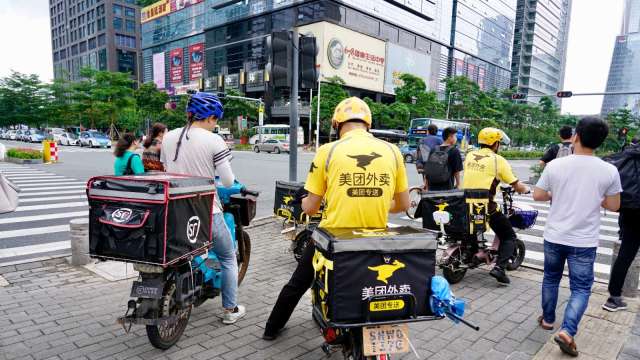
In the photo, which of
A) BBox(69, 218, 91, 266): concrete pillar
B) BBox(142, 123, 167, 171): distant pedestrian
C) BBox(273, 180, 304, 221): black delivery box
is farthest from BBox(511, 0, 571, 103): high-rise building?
BBox(69, 218, 91, 266): concrete pillar

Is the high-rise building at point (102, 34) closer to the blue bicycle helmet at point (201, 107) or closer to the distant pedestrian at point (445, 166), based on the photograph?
the distant pedestrian at point (445, 166)

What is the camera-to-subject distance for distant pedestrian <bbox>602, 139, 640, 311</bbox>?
3984 millimetres

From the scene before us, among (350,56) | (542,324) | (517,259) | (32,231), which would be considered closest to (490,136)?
(517,259)

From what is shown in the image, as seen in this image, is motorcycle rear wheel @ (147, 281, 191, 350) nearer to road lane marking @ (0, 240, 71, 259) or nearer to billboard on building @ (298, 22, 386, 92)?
road lane marking @ (0, 240, 71, 259)

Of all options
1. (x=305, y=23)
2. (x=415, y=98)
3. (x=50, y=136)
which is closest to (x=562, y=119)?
(x=415, y=98)

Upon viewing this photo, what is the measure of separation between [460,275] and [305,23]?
52.9 meters

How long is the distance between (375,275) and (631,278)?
13.3ft

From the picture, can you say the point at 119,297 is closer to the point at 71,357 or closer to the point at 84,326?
the point at 84,326

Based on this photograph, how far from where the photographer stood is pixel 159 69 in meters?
76.7

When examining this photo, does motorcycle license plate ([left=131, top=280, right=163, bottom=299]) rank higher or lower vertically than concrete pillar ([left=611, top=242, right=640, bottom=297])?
higher

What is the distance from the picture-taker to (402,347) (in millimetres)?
2404

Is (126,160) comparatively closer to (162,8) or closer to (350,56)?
(350,56)

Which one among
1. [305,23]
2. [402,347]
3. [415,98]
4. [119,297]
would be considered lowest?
[119,297]

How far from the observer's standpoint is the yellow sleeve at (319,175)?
2.62 metres
